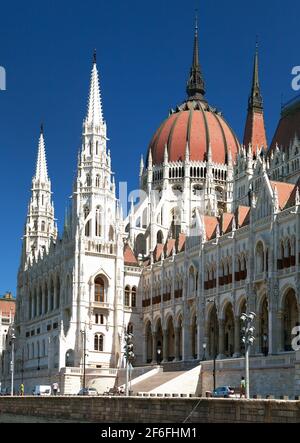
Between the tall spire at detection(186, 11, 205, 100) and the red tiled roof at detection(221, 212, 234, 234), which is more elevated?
the tall spire at detection(186, 11, 205, 100)

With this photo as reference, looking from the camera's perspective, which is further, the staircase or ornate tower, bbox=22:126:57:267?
ornate tower, bbox=22:126:57:267

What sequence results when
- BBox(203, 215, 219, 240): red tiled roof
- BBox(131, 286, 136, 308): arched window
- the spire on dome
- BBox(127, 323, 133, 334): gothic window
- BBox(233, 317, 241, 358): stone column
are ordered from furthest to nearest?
the spire on dome, BBox(131, 286, 136, 308): arched window, BBox(127, 323, 133, 334): gothic window, BBox(203, 215, 219, 240): red tiled roof, BBox(233, 317, 241, 358): stone column

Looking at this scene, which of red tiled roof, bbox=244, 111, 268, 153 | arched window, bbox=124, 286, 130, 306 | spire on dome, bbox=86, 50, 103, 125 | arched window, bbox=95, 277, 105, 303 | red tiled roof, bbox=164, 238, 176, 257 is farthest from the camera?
red tiled roof, bbox=244, 111, 268, 153

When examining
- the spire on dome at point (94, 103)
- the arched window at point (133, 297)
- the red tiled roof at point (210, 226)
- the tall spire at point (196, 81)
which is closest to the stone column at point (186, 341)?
the red tiled roof at point (210, 226)

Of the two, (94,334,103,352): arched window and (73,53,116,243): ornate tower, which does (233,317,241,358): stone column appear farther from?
(73,53,116,243): ornate tower

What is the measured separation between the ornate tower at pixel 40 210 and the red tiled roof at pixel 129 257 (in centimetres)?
2065

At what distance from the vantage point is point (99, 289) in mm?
97500

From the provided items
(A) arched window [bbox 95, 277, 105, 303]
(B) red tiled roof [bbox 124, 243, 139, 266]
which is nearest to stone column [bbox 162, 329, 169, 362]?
(A) arched window [bbox 95, 277, 105, 303]

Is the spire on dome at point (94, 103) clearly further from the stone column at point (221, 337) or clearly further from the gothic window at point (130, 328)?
the stone column at point (221, 337)

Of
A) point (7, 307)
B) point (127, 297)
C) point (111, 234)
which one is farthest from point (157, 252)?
point (7, 307)

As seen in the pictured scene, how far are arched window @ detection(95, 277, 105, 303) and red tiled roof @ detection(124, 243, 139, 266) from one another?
15.0ft

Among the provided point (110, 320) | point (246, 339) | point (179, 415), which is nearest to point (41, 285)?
point (110, 320)

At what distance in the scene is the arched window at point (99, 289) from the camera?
3824 inches

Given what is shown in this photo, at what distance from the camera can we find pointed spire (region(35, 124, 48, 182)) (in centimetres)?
12238
